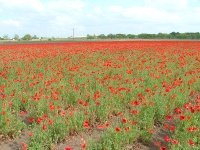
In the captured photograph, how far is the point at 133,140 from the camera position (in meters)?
7.68

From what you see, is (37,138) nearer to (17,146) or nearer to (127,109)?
(17,146)

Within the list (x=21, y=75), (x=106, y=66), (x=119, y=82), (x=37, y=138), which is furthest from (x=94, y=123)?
(x=106, y=66)

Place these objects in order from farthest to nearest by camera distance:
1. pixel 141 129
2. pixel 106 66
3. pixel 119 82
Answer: pixel 106 66, pixel 119 82, pixel 141 129

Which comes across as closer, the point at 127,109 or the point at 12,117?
the point at 12,117

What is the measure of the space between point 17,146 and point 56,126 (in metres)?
0.91

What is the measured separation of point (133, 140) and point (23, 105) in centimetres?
377

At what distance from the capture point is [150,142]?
7961 mm

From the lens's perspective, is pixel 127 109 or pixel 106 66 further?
pixel 106 66

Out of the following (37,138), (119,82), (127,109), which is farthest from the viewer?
(119,82)

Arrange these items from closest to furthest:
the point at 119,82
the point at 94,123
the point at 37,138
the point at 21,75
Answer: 1. the point at 37,138
2. the point at 94,123
3. the point at 119,82
4. the point at 21,75

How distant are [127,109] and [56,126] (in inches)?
109

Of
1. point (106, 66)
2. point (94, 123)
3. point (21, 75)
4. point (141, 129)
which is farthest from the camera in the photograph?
point (106, 66)

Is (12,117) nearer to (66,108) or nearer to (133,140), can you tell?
(66,108)

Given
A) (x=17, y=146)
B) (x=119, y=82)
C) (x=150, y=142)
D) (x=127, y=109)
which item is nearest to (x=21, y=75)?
(x=119, y=82)
